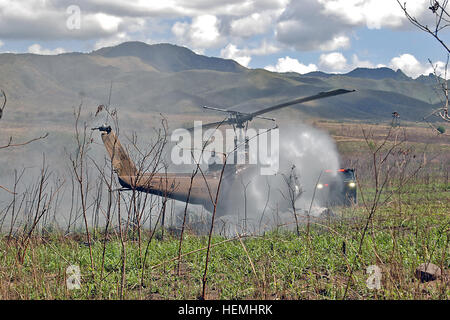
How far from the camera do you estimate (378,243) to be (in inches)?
323

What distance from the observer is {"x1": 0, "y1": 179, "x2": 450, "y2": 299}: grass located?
18.2ft

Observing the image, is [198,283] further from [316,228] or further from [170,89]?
[170,89]

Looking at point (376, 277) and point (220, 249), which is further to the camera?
point (220, 249)

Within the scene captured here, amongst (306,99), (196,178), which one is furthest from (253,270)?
(196,178)

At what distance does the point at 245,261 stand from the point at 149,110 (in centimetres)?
11745

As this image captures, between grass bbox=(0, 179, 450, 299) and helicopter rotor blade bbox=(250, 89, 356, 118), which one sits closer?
grass bbox=(0, 179, 450, 299)

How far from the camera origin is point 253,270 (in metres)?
5.01

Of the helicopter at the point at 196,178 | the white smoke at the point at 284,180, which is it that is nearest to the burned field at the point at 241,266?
Result: the helicopter at the point at 196,178

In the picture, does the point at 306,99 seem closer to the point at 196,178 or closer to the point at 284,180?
the point at 196,178

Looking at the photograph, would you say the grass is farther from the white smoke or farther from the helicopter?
the white smoke

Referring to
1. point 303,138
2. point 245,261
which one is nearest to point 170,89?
point 303,138

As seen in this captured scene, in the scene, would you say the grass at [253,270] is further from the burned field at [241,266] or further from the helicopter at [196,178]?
the helicopter at [196,178]

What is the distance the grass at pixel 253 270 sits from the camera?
18.2 ft

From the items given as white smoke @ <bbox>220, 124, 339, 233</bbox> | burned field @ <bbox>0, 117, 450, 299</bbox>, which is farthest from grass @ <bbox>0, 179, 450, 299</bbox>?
white smoke @ <bbox>220, 124, 339, 233</bbox>
